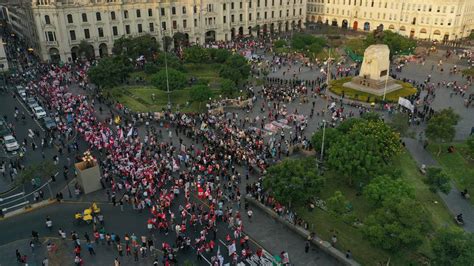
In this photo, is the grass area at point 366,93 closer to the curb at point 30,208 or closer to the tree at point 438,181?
the tree at point 438,181

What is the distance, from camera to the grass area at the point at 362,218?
95.7 feet

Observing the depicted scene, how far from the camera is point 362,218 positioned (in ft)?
112

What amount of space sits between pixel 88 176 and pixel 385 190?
81.9 ft

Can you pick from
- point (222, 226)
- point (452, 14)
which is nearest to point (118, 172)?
Answer: point (222, 226)

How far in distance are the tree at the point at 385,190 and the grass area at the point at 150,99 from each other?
3120 cm

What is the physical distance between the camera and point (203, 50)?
247ft

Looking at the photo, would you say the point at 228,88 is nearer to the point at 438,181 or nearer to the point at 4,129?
the point at 4,129

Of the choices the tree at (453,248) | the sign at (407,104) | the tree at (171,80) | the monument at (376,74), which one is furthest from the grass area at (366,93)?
the tree at (453,248)

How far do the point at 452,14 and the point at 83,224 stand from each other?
9484cm

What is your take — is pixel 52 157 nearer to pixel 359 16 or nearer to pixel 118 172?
pixel 118 172

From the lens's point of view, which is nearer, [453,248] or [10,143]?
[453,248]

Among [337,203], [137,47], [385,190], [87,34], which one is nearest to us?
[385,190]

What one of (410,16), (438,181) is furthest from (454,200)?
(410,16)

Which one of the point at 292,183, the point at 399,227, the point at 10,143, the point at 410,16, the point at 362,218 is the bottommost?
the point at 362,218
